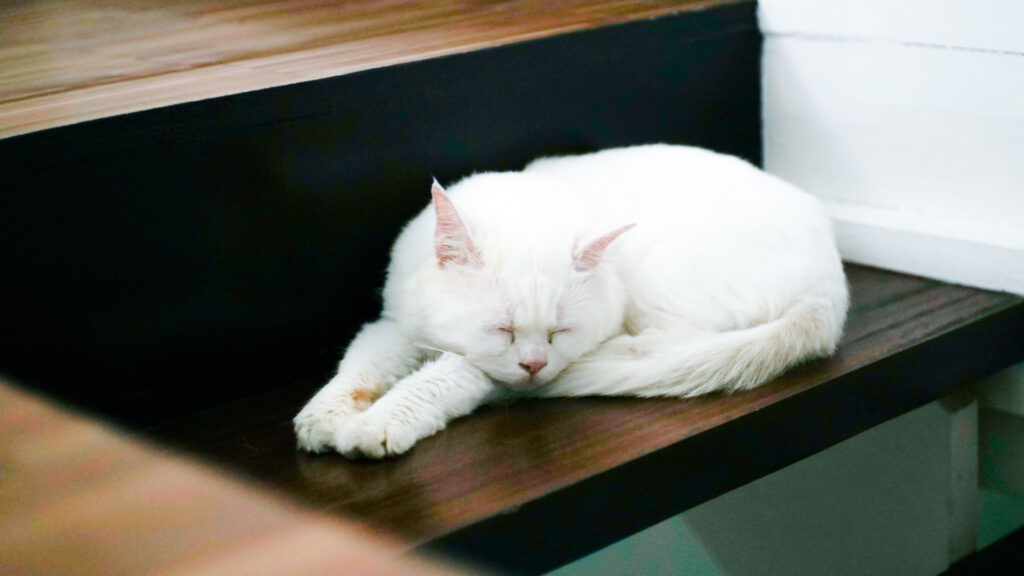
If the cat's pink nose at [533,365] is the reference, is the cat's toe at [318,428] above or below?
below

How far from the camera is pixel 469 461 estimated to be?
1.05 meters

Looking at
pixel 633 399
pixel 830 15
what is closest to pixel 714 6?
pixel 830 15

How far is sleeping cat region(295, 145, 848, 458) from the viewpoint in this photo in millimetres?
1127

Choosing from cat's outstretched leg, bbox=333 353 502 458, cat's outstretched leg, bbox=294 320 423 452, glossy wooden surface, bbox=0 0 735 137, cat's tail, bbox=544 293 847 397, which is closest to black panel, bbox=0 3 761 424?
glossy wooden surface, bbox=0 0 735 137

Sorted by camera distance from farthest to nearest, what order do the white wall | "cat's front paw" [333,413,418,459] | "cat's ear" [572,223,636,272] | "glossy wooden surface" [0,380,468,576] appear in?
the white wall, "cat's ear" [572,223,636,272], "cat's front paw" [333,413,418,459], "glossy wooden surface" [0,380,468,576]

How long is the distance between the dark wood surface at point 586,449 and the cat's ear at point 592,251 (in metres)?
0.18

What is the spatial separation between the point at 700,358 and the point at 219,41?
1136 millimetres

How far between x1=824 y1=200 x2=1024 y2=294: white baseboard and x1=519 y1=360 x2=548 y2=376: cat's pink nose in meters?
0.81

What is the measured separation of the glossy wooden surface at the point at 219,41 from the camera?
1.24m

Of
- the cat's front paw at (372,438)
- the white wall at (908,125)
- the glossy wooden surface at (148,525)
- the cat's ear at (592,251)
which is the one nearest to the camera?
the glossy wooden surface at (148,525)

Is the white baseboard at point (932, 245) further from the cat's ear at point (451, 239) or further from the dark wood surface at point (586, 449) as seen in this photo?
the cat's ear at point (451, 239)

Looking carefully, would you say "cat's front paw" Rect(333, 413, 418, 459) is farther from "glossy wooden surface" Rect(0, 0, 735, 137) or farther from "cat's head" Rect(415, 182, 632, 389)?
"glossy wooden surface" Rect(0, 0, 735, 137)

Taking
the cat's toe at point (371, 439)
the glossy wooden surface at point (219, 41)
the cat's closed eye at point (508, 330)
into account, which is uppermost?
the glossy wooden surface at point (219, 41)

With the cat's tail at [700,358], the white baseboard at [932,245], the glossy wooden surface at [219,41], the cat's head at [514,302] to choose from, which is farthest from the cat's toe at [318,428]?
the white baseboard at [932,245]
